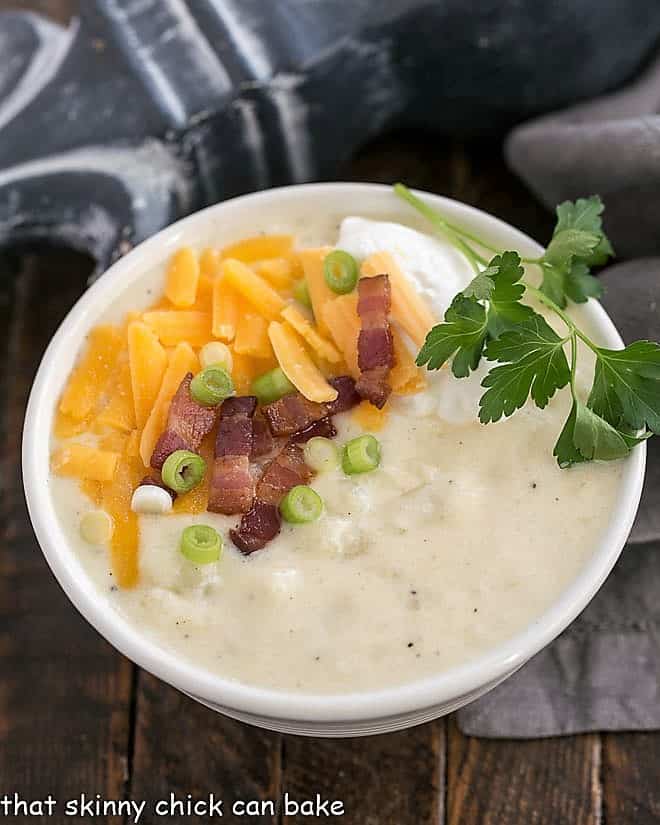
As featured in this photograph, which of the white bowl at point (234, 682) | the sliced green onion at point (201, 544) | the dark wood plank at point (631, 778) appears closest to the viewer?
the white bowl at point (234, 682)

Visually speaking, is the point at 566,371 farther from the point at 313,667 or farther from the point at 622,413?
the point at 313,667

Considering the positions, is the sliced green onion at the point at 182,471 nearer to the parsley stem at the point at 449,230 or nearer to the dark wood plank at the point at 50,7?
the parsley stem at the point at 449,230

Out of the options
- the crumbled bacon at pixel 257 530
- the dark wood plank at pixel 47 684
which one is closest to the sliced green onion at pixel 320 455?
the crumbled bacon at pixel 257 530

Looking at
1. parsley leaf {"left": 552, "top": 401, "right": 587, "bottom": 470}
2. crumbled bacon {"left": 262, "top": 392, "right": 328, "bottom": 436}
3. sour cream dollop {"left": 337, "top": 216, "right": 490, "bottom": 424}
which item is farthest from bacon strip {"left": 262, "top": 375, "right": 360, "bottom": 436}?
parsley leaf {"left": 552, "top": 401, "right": 587, "bottom": 470}

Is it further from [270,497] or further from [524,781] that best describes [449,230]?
[524,781]

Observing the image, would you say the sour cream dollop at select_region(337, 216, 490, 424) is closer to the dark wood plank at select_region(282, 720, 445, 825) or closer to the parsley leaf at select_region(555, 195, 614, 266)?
the parsley leaf at select_region(555, 195, 614, 266)

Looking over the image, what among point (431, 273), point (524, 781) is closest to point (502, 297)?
point (431, 273)

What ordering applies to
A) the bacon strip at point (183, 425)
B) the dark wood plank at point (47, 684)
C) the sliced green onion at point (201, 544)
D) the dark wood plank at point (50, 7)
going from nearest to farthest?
the sliced green onion at point (201, 544), the bacon strip at point (183, 425), the dark wood plank at point (47, 684), the dark wood plank at point (50, 7)
